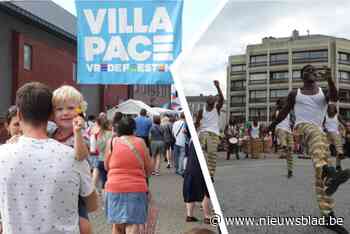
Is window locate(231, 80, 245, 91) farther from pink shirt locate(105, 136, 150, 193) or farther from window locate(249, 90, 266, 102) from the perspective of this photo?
pink shirt locate(105, 136, 150, 193)

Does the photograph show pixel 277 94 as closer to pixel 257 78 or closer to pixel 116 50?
pixel 257 78

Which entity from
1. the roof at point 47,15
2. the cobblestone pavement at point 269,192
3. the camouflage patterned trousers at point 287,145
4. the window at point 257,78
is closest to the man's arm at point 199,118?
the cobblestone pavement at point 269,192

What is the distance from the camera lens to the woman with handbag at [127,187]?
3812 mm

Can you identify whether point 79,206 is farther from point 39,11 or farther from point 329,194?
point 39,11

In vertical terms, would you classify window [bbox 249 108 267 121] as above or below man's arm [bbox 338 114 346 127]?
above

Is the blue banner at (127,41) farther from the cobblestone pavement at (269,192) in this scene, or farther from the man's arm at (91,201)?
the man's arm at (91,201)

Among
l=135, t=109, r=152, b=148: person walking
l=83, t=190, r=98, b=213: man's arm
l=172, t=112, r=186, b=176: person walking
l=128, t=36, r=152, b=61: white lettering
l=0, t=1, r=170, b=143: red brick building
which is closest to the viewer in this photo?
l=83, t=190, r=98, b=213: man's arm

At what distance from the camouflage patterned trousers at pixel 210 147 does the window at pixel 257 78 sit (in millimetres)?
369

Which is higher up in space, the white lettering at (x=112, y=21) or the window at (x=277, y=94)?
the white lettering at (x=112, y=21)

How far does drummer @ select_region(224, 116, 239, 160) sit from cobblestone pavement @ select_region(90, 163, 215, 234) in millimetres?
1906

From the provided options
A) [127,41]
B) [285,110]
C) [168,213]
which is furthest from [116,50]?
[168,213]

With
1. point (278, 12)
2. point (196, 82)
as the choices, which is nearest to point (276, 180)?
point (196, 82)

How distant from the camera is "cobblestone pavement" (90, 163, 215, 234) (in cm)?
499

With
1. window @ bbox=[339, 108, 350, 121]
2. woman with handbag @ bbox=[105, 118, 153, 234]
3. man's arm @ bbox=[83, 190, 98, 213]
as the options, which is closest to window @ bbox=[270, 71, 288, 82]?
window @ bbox=[339, 108, 350, 121]
